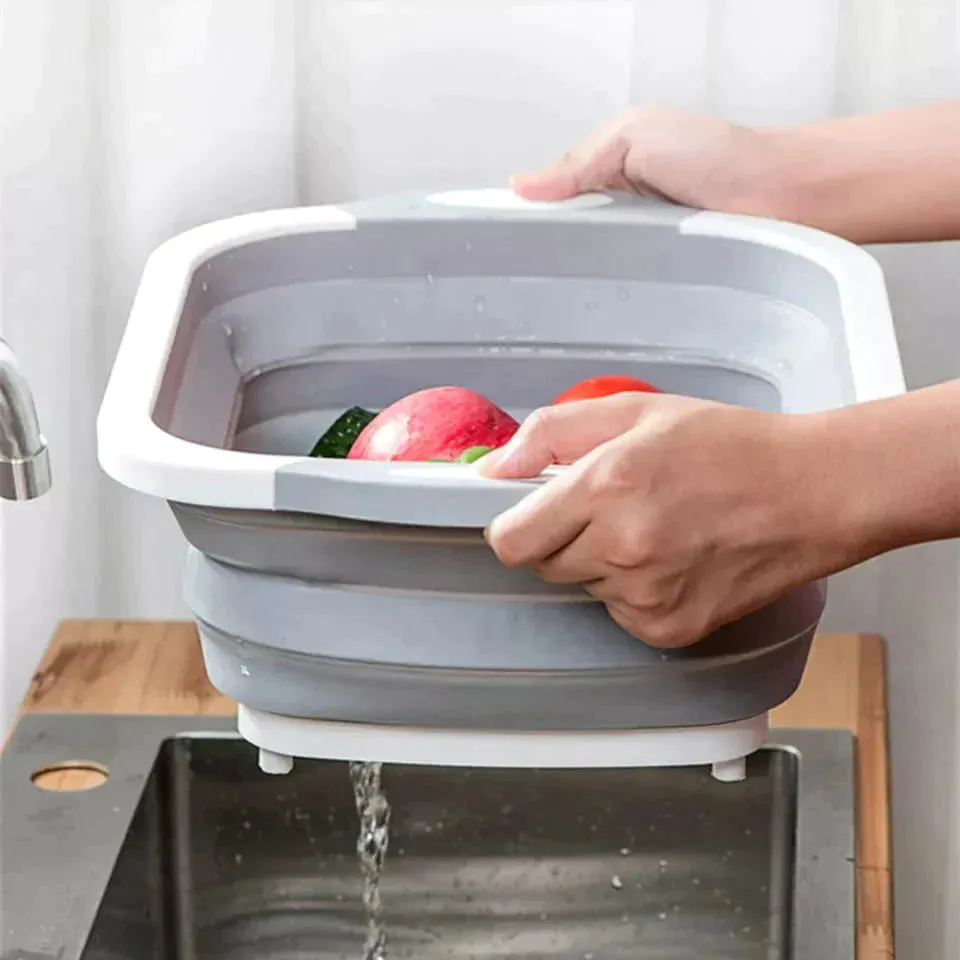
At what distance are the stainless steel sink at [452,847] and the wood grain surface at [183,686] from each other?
0.06 ft

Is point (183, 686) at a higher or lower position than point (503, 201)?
lower

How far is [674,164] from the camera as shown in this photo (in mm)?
948

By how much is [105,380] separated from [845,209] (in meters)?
0.51

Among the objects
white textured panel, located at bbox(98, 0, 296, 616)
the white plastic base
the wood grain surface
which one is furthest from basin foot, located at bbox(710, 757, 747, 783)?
white textured panel, located at bbox(98, 0, 296, 616)

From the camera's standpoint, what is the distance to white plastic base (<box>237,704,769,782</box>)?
711mm

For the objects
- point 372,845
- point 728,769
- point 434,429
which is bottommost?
point 372,845

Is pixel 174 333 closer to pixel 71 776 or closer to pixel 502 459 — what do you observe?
pixel 502 459

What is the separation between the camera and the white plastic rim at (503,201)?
0.91 metres

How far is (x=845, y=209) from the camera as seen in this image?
0.96 metres

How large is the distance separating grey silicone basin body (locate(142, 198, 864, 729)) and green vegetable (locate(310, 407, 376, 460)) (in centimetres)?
4

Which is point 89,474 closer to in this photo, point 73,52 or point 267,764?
point 73,52

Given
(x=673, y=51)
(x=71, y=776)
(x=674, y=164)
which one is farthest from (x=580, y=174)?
(x=71, y=776)

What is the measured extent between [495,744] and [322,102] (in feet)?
1.82

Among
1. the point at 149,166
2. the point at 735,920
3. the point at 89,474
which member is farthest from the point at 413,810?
the point at 149,166
